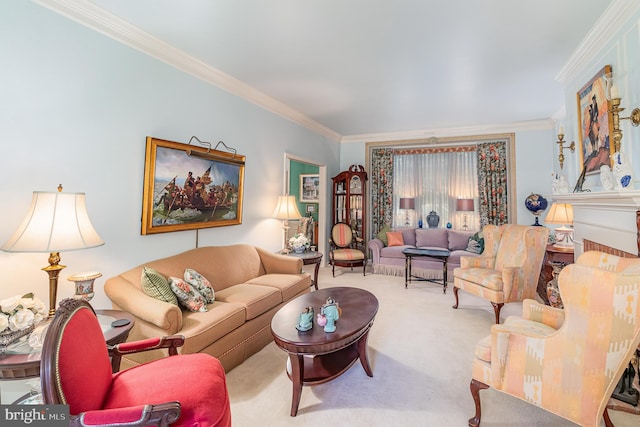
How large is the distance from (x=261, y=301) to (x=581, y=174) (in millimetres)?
3321

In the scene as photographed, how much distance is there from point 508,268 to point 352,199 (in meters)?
3.33

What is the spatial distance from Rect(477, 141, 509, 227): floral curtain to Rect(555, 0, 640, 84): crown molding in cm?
225

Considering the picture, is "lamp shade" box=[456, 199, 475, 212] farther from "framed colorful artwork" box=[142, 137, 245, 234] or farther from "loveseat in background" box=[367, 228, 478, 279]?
"framed colorful artwork" box=[142, 137, 245, 234]

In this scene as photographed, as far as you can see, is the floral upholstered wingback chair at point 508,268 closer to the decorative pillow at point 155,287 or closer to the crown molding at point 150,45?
the decorative pillow at point 155,287

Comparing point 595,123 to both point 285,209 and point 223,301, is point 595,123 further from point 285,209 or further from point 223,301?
point 223,301

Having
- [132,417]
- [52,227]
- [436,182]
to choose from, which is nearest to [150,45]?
[52,227]

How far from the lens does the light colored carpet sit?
173 cm

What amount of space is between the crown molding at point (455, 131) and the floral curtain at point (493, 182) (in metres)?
0.27

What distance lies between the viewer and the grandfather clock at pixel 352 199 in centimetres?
586

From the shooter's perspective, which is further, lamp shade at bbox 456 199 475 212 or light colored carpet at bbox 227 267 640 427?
lamp shade at bbox 456 199 475 212

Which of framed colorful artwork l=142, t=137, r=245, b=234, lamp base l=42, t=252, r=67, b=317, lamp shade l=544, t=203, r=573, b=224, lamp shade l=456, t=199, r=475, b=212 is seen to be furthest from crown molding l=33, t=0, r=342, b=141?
lamp shade l=544, t=203, r=573, b=224

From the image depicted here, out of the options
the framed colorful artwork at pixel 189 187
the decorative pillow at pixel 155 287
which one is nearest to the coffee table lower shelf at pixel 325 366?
the decorative pillow at pixel 155 287

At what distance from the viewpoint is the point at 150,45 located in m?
2.45

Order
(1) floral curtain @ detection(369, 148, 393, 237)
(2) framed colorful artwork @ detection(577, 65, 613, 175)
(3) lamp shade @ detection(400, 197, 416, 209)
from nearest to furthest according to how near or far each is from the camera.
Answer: (2) framed colorful artwork @ detection(577, 65, 613, 175), (3) lamp shade @ detection(400, 197, 416, 209), (1) floral curtain @ detection(369, 148, 393, 237)
